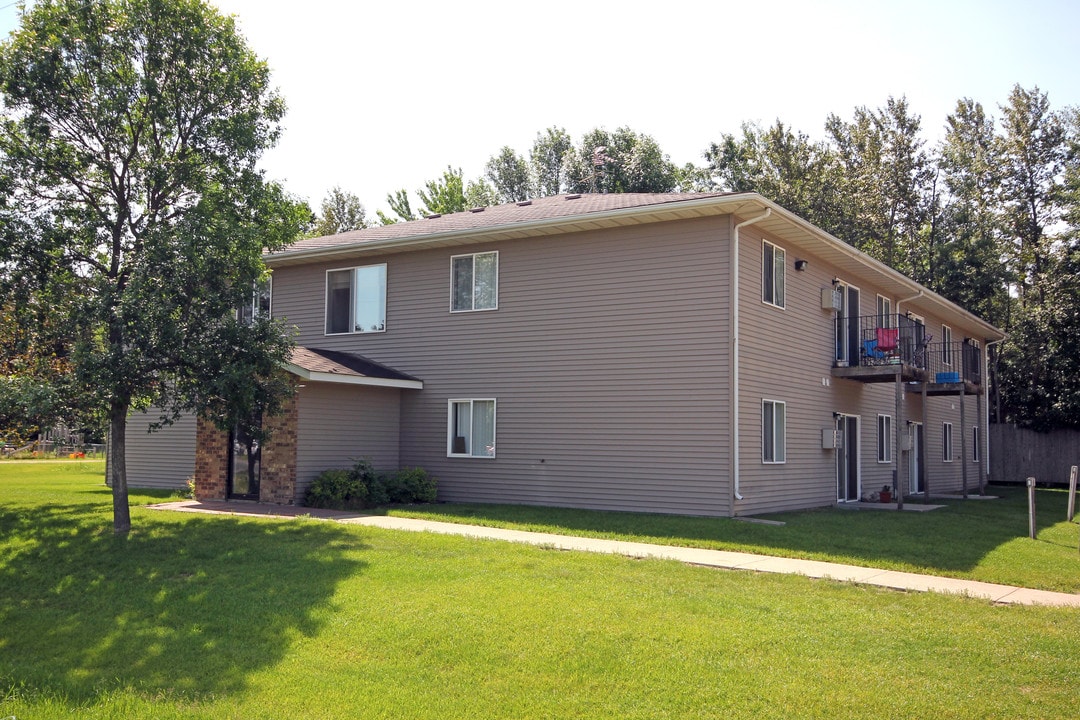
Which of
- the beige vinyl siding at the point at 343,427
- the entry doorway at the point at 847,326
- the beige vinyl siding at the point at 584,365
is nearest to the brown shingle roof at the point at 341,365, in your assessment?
the beige vinyl siding at the point at 343,427

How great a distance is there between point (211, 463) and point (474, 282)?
19.3 feet

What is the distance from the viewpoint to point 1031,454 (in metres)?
31.6

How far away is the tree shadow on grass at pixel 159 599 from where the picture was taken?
6574 mm

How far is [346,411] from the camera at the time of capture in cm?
1688

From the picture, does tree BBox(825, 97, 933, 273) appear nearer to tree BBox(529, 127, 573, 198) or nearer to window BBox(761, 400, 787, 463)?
tree BBox(529, 127, 573, 198)

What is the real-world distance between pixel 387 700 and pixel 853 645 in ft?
11.2

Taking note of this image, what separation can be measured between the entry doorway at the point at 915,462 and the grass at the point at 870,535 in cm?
619

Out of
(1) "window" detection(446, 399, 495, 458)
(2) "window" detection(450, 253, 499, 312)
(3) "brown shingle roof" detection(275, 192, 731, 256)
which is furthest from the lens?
(2) "window" detection(450, 253, 499, 312)

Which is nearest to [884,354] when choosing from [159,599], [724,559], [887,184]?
[724,559]

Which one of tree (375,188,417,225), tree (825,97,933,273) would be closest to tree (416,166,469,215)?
tree (375,188,417,225)

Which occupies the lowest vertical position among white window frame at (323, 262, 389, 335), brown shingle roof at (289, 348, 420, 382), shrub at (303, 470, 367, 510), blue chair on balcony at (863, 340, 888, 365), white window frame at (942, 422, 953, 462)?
shrub at (303, 470, 367, 510)

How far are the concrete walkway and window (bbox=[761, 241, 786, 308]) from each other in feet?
20.5

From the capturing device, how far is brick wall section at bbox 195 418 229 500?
650 inches

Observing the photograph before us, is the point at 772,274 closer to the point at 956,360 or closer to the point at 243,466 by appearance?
the point at 243,466
